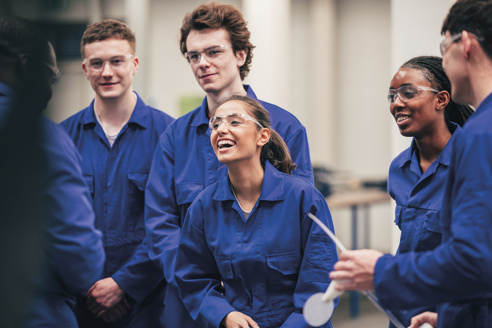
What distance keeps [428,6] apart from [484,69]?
7.30ft

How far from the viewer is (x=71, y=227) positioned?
1.50m

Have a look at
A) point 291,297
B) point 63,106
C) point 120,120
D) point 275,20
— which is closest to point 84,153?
point 120,120

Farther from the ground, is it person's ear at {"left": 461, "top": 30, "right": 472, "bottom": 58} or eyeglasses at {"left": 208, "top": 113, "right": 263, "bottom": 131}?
person's ear at {"left": 461, "top": 30, "right": 472, "bottom": 58}

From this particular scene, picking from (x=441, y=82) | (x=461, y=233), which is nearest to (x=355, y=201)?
(x=441, y=82)

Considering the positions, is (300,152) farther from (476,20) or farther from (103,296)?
(476,20)

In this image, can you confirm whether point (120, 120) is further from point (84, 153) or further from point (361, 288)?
point (361, 288)

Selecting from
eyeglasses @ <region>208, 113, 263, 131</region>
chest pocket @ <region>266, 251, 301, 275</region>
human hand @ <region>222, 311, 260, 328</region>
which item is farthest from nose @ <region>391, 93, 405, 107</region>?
human hand @ <region>222, 311, 260, 328</region>

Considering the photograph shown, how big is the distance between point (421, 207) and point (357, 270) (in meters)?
0.61

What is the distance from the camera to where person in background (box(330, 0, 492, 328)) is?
1.32 metres

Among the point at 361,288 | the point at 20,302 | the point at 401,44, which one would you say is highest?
the point at 401,44

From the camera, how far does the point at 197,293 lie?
2141mm

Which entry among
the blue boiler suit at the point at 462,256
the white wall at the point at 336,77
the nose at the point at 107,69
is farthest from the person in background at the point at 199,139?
the white wall at the point at 336,77

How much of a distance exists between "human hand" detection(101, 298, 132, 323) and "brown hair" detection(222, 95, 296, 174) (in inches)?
34.8

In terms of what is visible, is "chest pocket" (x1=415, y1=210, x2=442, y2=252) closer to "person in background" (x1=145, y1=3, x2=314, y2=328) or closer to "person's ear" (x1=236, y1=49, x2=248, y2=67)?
"person in background" (x1=145, y1=3, x2=314, y2=328)
